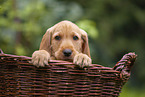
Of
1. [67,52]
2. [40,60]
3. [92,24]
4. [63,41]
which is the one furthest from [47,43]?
[92,24]

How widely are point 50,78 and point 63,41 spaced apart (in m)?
1.19

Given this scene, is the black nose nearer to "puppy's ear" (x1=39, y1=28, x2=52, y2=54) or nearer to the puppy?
the puppy

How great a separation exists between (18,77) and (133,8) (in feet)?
27.3

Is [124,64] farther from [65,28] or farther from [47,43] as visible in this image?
[47,43]

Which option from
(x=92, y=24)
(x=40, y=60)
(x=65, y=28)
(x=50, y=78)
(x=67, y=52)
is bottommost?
(x=50, y=78)

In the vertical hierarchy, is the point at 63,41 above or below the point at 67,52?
above

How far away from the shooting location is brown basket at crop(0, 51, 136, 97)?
8.35 ft

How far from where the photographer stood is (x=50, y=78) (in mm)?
2543

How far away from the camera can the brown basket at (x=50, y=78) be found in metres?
2.54

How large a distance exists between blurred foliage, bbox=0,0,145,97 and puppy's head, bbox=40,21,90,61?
94.1 inches

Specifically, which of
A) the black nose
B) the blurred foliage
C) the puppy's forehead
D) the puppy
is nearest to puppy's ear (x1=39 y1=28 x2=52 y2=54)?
the puppy

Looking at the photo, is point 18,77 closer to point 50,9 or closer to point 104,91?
point 104,91

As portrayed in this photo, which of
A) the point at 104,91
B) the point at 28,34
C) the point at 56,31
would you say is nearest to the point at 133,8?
the point at 28,34

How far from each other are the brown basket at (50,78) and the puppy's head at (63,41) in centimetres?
82
